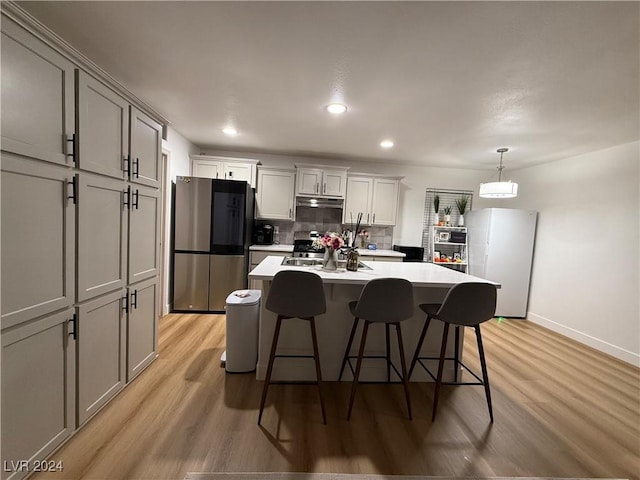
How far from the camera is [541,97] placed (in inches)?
85.7

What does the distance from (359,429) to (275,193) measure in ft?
11.3

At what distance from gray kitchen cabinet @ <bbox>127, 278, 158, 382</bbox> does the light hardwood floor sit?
0.12 m

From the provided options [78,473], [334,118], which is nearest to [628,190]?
[334,118]

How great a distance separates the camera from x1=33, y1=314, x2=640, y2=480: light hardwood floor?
154 centimetres

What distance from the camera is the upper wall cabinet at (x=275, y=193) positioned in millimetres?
4379

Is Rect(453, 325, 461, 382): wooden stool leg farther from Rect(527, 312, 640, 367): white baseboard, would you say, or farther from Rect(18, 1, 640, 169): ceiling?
Rect(527, 312, 640, 367): white baseboard

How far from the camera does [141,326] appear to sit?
2275 mm

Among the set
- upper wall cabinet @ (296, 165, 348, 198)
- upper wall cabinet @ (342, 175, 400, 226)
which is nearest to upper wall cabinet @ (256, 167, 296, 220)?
upper wall cabinet @ (296, 165, 348, 198)

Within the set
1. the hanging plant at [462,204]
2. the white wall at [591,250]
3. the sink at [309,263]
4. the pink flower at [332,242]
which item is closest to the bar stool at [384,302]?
the pink flower at [332,242]

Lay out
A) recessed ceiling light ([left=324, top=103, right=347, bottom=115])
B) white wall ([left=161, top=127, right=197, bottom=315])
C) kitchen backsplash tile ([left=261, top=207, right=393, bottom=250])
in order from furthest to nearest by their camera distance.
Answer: kitchen backsplash tile ([left=261, top=207, right=393, bottom=250]) → white wall ([left=161, top=127, right=197, bottom=315]) → recessed ceiling light ([left=324, top=103, right=347, bottom=115])

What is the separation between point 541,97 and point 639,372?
297cm

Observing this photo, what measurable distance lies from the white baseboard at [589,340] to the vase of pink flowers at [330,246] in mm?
3451

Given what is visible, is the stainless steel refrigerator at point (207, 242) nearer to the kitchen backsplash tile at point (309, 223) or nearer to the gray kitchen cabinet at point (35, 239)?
the kitchen backsplash tile at point (309, 223)

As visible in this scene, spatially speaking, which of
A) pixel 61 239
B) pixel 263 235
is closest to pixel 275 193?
pixel 263 235
